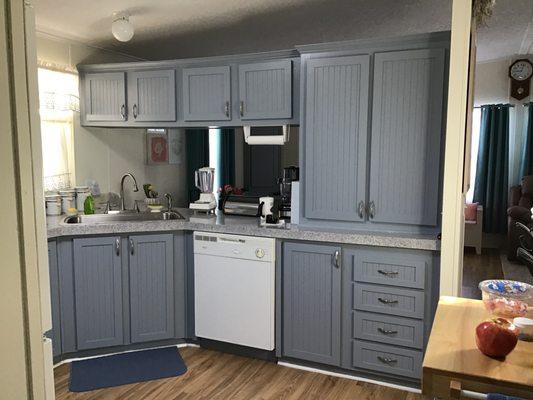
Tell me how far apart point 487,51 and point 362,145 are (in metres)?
3.93

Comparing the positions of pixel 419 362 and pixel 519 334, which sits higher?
pixel 519 334

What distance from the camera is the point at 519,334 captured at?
159 centimetres

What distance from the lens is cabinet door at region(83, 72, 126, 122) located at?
12.8 ft

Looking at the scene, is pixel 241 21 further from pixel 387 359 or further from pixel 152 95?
pixel 387 359

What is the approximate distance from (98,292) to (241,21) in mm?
2171

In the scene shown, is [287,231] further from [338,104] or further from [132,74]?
[132,74]

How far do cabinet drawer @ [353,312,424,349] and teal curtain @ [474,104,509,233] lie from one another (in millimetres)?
4499

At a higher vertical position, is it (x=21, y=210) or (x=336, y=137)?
(x=336, y=137)

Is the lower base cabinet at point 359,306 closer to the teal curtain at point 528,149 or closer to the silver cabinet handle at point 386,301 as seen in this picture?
the silver cabinet handle at point 386,301

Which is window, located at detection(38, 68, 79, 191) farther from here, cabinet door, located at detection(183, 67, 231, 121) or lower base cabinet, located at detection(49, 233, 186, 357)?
cabinet door, located at detection(183, 67, 231, 121)

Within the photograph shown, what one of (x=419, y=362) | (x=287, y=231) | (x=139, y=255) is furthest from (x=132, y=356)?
(x=419, y=362)

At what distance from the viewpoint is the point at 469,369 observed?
4.53 feet

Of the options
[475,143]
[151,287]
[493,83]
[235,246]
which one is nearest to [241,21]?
[235,246]

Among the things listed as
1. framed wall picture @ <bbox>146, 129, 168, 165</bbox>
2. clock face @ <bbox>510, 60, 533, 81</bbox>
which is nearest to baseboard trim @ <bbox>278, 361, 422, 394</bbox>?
framed wall picture @ <bbox>146, 129, 168, 165</bbox>
